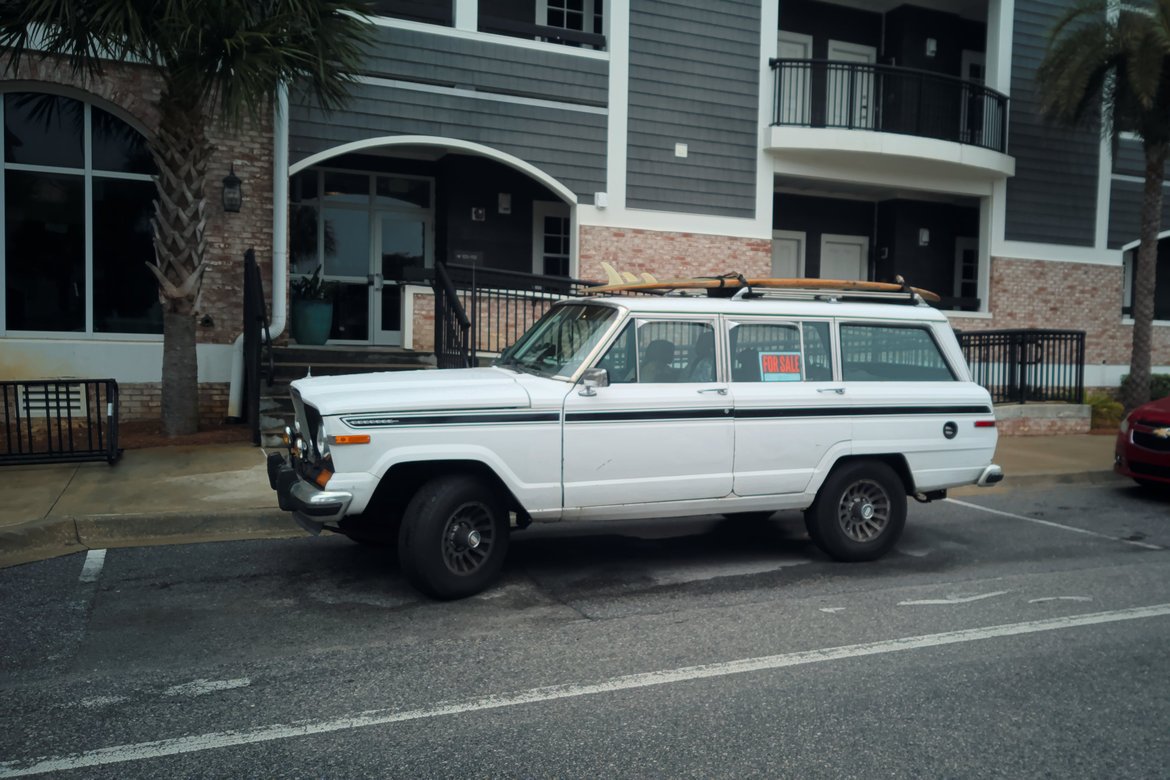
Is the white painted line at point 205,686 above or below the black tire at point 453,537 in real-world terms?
below

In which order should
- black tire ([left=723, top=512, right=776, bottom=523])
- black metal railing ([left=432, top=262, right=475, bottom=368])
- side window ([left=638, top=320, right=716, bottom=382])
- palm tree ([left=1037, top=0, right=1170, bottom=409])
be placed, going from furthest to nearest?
1. palm tree ([left=1037, top=0, right=1170, bottom=409])
2. black metal railing ([left=432, top=262, right=475, bottom=368])
3. black tire ([left=723, top=512, right=776, bottom=523])
4. side window ([left=638, top=320, right=716, bottom=382])

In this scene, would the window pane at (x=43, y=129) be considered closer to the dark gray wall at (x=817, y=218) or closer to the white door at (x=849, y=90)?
the white door at (x=849, y=90)

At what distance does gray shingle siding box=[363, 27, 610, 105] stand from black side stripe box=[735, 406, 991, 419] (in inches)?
346

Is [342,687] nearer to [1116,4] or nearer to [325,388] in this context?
[325,388]

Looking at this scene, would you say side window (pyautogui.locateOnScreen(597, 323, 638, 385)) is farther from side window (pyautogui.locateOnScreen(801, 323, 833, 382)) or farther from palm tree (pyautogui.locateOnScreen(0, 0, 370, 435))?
palm tree (pyautogui.locateOnScreen(0, 0, 370, 435))

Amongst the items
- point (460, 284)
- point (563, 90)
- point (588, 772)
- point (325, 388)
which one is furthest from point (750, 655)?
point (563, 90)

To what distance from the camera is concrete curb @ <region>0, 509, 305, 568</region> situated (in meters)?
6.76

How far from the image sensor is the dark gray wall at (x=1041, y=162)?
17.6 metres

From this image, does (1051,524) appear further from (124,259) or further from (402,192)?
(124,259)

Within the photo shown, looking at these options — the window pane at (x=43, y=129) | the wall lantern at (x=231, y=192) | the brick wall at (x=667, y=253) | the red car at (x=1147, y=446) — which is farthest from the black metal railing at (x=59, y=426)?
the red car at (x=1147, y=446)

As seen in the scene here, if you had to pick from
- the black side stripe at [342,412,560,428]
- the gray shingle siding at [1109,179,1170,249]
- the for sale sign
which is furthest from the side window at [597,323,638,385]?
the gray shingle siding at [1109,179,1170,249]

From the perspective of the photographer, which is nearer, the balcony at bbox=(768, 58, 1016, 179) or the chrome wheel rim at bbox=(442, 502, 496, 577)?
the chrome wheel rim at bbox=(442, 502, 496, 577)

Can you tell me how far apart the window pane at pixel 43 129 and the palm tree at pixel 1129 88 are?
48.9 ft

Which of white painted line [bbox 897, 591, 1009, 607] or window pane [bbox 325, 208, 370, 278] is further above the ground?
window pane [bbox 325, 208, 370, 278]
